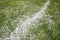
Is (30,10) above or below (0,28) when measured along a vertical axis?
above

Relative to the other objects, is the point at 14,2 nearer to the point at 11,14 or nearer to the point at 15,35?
the point at 11,14

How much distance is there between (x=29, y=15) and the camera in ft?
7.23

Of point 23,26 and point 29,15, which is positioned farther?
point 29,15

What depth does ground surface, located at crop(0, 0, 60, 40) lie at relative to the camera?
1816 millimetres

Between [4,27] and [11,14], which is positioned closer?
[4,27]

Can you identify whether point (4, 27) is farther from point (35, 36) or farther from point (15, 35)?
point (35, 36)

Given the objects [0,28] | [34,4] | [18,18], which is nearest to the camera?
[0,28]

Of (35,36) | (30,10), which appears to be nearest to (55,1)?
(30,10)

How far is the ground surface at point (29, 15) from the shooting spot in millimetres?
1816

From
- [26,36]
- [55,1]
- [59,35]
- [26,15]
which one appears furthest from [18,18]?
[55,1]

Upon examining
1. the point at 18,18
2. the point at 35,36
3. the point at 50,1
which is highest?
the point at 50,1

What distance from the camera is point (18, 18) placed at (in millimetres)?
2123

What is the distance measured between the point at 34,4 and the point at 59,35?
974mm

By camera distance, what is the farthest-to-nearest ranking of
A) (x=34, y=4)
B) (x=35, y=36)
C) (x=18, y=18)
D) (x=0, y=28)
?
(x=34, y=4) → (x=18, y=18) → (x=0, y=28) → (x=35, y=36)
